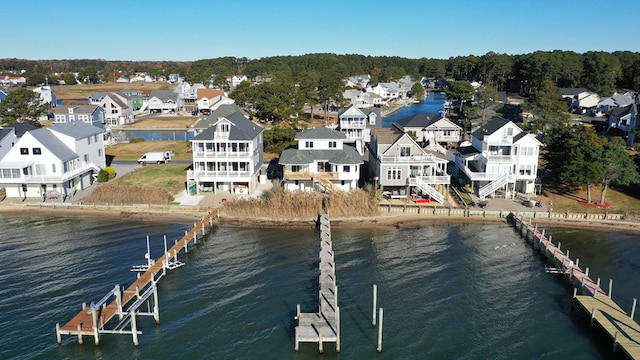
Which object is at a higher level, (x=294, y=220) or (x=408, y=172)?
(x=408, y=172)

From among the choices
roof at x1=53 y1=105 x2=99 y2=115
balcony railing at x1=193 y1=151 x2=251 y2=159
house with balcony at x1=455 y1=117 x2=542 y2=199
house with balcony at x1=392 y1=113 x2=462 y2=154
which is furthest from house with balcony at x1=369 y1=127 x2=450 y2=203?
roof at x1=53 y1=105 x2=99 y2=115

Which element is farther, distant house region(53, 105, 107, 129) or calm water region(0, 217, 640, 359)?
distant house region(53, 105, 107, 129)

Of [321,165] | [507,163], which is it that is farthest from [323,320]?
[507,163]

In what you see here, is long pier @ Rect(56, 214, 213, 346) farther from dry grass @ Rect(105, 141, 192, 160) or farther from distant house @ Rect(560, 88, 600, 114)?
distant house @ Rect(560, 88, 600, 114)

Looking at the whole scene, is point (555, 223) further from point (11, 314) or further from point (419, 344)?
point (11, 314)

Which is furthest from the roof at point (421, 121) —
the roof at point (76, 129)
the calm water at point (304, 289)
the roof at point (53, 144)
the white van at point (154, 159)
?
→ the roof at point (53, 144)

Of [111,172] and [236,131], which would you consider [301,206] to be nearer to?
[236,131]
